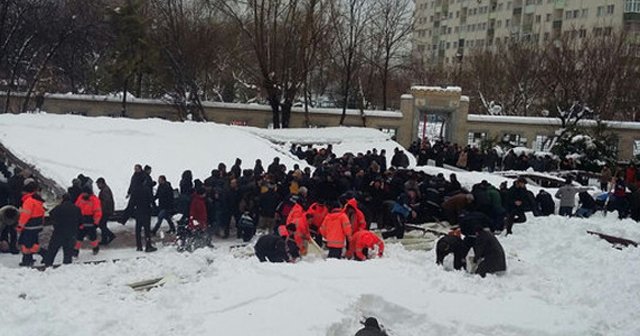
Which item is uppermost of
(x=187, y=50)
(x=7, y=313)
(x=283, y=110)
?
(x=187, y=50)

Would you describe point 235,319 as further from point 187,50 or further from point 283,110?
point 187,50

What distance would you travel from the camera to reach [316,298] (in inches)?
388

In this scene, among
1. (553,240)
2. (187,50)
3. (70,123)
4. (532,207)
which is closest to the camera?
(553,240)

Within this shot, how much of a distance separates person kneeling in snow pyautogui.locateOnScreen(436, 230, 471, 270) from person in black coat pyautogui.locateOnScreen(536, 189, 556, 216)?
5962mm

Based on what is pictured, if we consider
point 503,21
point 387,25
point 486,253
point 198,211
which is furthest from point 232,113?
point 503,21

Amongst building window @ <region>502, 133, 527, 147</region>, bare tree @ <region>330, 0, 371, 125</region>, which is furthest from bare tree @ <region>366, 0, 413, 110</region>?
building window @ <region>502, 133, 527, 147</region>

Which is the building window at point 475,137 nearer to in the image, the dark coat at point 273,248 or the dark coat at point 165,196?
the dark coat at point 165,196

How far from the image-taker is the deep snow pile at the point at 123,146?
750 inches

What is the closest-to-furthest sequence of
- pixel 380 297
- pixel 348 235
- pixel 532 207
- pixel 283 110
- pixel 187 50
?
pixel 380 297
pixel 348 235
pixel 532 207
pixel 283 110
pixel 187 50

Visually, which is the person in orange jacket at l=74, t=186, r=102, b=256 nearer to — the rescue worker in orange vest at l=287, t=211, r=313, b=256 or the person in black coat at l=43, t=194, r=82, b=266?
the person in black coat at l=43, t=194, r=82, b=266

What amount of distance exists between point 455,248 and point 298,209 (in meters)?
3.32

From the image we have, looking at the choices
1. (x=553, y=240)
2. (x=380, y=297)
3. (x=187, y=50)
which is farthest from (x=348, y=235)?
(x=187, y=50)

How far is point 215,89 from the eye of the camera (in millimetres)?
45594

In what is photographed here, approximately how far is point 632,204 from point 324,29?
21729 mm
